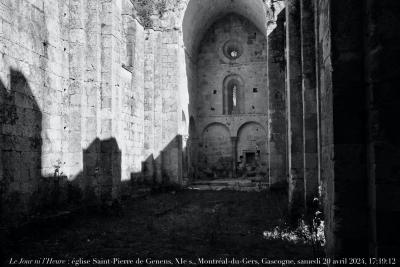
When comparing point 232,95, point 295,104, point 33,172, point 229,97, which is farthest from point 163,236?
point 232,95

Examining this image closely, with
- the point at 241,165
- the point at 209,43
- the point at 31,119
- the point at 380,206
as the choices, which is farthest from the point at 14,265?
the point at 209,43

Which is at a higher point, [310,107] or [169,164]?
[310,107]

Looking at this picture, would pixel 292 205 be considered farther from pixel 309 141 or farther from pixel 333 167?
pixel 333 167

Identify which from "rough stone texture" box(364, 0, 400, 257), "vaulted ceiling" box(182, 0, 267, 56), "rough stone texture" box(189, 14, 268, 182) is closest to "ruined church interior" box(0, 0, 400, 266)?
"rough stone texture" box(364, 0, 400, 257)

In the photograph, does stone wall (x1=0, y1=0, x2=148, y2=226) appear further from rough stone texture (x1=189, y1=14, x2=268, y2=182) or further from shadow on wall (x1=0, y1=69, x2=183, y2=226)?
rough stone texture (x1=189, y1=14, x2=268, y2=182)

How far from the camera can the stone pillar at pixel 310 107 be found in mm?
7203

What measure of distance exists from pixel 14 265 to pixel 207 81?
17.5 m

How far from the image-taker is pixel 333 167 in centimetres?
342

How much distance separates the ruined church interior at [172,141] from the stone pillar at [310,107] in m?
0.03

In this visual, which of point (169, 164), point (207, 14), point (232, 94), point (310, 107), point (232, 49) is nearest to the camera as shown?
point (310, 107)

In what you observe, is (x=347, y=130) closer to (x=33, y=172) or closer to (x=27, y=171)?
(x=27, y=171)

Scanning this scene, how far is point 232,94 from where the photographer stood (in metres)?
21.7

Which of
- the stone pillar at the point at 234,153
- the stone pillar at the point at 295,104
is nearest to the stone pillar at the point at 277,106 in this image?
the stone pillar at the point at 295,104

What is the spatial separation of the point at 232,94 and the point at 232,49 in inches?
105
